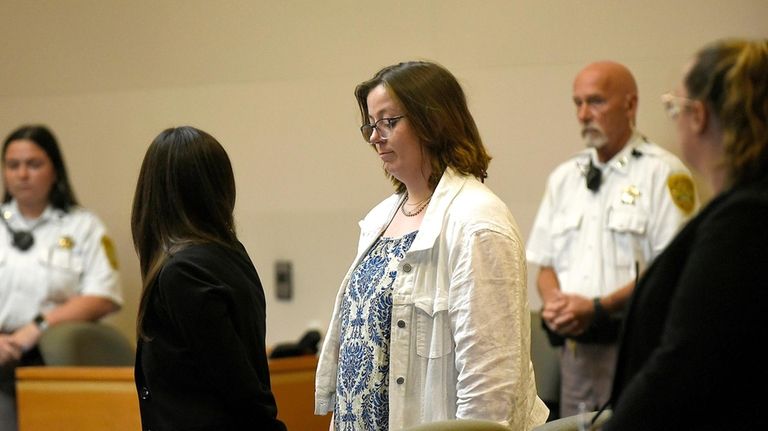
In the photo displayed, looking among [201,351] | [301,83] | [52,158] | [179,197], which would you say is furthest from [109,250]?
[201,351]

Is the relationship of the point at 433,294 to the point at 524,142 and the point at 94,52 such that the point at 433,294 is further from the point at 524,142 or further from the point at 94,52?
the point at 94,52

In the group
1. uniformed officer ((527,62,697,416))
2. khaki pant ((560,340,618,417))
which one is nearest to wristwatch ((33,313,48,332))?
uniformed officer ((527,62,697,416))

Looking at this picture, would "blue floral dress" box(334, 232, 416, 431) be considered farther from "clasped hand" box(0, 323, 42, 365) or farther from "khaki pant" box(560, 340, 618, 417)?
"clasped hand" box(0, 323, 42, 365)

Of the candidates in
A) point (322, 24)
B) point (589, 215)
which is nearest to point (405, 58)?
point (322, 24)

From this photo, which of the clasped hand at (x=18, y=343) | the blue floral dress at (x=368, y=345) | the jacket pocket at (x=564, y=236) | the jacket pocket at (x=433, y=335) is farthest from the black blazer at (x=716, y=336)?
the clasped hand at (x=18, y=343)

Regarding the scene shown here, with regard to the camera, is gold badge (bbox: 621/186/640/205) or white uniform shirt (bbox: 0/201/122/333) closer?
gold badge (bbox: 621/186/640/205)

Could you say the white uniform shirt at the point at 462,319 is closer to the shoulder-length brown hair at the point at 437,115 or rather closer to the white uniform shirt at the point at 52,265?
the shoulder-length brown hair at the point at 437,115

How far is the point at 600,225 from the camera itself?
14.4 feet

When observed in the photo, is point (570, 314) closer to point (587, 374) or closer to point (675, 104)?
point (587, 374)

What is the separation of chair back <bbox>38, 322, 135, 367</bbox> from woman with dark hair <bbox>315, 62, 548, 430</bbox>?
2199mm

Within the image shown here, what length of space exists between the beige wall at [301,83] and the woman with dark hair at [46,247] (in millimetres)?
793

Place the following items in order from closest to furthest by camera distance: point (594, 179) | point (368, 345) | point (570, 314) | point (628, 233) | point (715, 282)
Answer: point (715, 282)
point (368, 345)
point (570, 314)
point (628, 233)
point (594, 179)

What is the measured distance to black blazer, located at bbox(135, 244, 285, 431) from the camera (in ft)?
7.93

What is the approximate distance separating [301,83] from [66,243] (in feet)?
4.86
